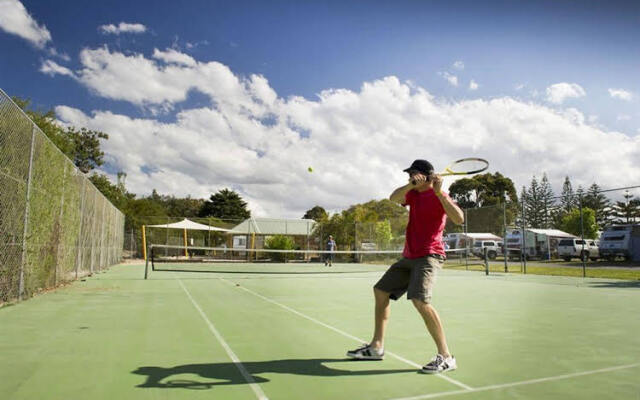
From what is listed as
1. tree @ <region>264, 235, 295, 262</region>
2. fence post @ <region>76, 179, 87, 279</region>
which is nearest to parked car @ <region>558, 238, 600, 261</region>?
tree @ <region>264, 235, 295, 262</region>

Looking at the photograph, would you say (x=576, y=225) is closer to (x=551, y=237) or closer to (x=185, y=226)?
(x=551, y=237)

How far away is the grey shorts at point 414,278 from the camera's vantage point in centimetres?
405

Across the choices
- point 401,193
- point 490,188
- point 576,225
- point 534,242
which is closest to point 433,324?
point 401,193

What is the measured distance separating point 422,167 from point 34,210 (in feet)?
25.4

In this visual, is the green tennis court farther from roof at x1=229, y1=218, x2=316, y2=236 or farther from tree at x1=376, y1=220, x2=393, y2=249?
roof at x1=229, y1=218, x2=316, y2=236

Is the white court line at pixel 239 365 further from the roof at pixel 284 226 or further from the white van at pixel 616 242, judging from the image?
the white van at pixel 616 242

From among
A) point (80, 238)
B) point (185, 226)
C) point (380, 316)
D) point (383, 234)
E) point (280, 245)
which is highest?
point (185, 226)

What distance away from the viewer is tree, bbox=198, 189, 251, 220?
7794 cm

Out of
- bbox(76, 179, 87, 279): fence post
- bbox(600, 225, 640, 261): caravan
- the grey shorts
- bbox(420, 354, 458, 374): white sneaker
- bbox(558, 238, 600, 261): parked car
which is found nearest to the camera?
bbox(420, 354, 458, 374): white sneaker

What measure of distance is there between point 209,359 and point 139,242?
31.5 m

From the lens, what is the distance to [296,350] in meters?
4.86

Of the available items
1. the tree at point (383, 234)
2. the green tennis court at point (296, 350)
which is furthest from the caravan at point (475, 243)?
the green tennis court at point (296, 350)

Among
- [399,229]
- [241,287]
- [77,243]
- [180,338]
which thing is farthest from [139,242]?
[180,338]

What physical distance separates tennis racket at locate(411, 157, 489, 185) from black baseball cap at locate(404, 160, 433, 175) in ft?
8.89
